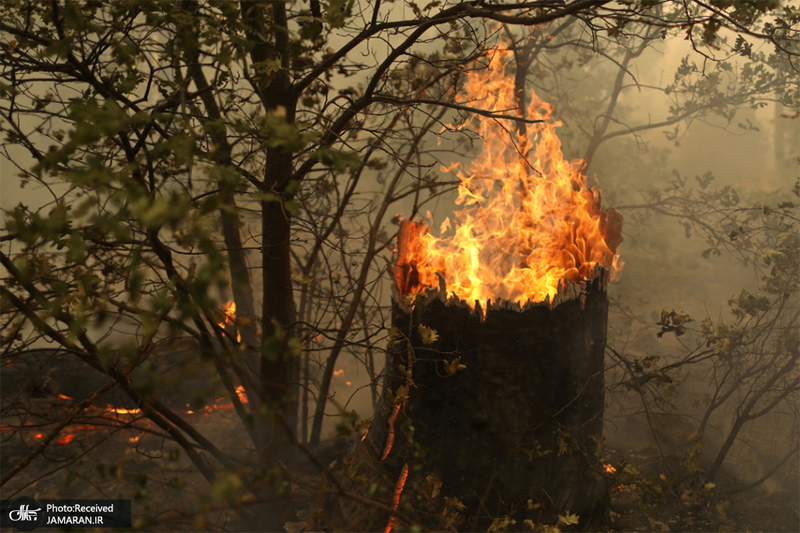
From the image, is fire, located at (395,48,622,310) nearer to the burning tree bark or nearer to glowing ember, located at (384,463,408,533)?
the burning tree bark

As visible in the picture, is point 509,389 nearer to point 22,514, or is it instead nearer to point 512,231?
point 512,231

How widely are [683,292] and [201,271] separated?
50.3 ft

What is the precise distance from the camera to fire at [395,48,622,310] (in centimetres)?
414

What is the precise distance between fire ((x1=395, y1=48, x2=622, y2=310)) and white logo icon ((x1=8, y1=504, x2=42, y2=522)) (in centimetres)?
313

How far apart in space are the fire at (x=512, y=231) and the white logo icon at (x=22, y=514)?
10.3 ft

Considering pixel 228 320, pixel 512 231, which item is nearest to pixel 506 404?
pixel 512 231

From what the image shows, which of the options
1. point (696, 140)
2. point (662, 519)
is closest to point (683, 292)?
point (696, 140)

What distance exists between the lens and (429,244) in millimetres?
4262

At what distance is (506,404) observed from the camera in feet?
12.0

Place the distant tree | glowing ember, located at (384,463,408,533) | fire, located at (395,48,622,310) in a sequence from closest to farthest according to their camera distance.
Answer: the distant tree, glowing ember, located at (384,463,408,533), fire, located at (395,48,622,310)

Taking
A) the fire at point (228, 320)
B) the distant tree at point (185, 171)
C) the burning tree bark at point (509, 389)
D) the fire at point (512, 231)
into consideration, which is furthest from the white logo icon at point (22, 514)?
the fire at point (512, 231)

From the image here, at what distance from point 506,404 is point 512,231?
1.90 meters

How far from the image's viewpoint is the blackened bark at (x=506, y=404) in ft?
11.9

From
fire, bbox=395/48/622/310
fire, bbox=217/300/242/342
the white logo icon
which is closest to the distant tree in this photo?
fire, bbox=217/300/242/342
